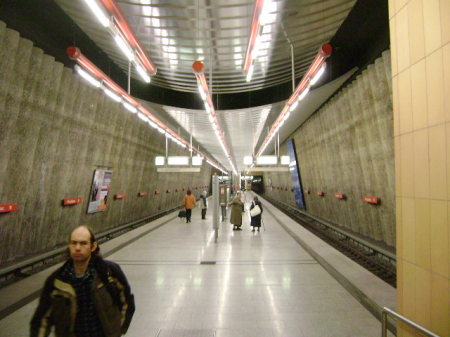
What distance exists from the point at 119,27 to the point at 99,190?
732 cm

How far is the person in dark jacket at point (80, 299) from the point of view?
195 centimetres

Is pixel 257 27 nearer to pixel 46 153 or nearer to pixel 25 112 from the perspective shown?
pixel 25 112

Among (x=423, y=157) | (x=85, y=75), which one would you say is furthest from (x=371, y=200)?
(x=85, y=75)

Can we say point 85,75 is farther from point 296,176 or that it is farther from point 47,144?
point 296,176

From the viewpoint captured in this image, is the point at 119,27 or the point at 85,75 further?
the point at 85,75

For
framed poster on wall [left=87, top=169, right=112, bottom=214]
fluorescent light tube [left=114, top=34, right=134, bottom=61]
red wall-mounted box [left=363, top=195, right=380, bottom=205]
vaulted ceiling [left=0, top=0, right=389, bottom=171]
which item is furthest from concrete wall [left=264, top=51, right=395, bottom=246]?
framed poster on wall [left=87, top=169, right=112, bottom=214]

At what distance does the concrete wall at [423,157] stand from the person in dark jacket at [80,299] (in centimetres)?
237

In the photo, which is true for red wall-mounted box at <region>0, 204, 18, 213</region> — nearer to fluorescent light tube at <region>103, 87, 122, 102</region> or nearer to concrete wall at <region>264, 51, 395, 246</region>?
fluorescent light tube at <region>103, 87, 122, 102</region>

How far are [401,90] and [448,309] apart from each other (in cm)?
182

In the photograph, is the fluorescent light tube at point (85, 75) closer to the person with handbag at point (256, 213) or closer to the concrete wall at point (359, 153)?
the concrete wall at point (359, 153)

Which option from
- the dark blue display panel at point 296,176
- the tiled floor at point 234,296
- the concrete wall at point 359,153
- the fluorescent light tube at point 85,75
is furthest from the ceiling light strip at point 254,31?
the dark blue display panel at point 296,176

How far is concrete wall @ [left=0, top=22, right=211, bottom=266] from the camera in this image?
573 centimetres

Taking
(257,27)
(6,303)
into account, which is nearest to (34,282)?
(6,303)

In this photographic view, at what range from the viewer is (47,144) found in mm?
7074
